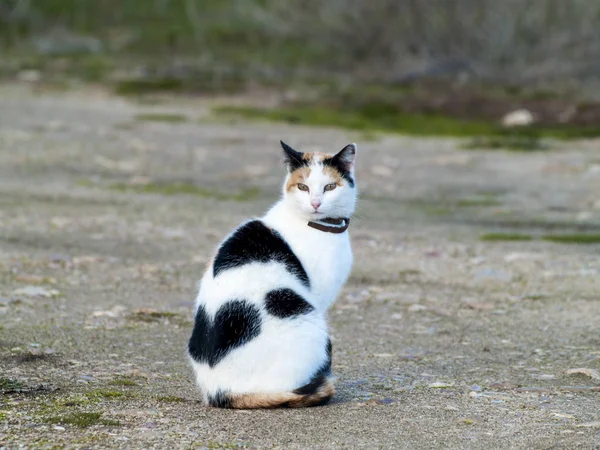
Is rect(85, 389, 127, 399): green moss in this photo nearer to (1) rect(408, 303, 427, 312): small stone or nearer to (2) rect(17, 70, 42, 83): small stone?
(1) rect(408, 303, 427, 312): small stone

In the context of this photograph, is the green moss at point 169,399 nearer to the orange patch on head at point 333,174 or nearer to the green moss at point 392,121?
the orange patch on head at point 333,174

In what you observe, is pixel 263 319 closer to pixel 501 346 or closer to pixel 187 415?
pixel 187 415

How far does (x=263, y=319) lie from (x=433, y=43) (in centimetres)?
2398

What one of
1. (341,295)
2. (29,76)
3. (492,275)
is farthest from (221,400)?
(29,76)

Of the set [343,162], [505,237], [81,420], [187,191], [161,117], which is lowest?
[81,420]

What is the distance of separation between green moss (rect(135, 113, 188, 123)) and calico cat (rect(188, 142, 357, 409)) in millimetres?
16515

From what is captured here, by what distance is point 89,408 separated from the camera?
545 centimetres


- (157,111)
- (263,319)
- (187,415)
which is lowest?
(187,415)

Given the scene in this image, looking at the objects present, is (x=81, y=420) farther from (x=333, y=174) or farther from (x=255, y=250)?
(x=333, y=174)

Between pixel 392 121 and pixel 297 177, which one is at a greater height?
pixel 392 121

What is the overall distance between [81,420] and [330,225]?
5.69ft

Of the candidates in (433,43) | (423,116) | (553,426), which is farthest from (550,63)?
(553,426)

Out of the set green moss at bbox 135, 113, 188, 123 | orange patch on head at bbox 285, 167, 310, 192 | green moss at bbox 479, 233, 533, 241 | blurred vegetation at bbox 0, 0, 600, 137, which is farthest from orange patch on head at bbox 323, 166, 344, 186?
green moss at bbox 135, 113, 188, 123

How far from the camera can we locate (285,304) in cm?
541
